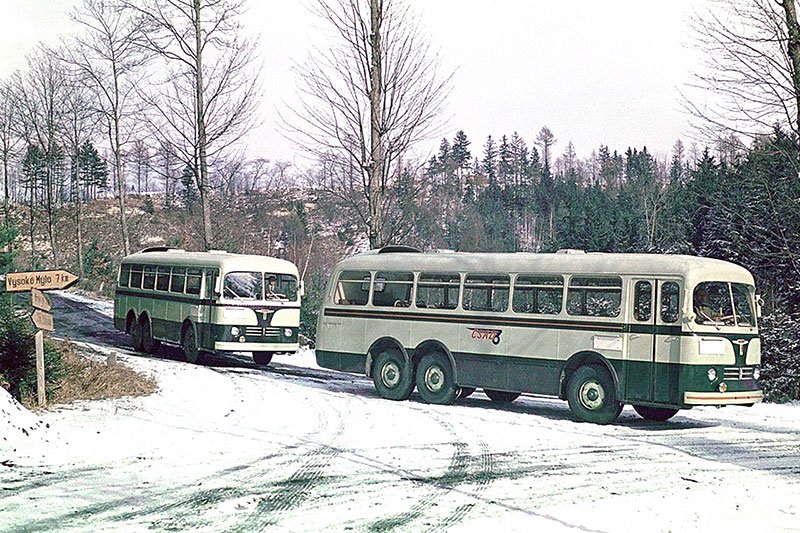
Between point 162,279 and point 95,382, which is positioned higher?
point 162,279

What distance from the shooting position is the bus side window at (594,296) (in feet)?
49.4

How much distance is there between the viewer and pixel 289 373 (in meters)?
22.2

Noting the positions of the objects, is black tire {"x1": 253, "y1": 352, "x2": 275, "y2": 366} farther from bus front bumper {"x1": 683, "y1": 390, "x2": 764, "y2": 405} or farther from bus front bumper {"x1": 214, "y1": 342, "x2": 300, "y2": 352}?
bus front bumper {"x1": 683, "y1": 390, "x2": 764, "y2": 405}

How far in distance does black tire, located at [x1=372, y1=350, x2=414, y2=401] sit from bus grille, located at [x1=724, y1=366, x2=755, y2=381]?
5700mm

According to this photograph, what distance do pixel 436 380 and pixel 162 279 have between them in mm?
11230

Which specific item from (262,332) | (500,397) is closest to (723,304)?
(500,397)

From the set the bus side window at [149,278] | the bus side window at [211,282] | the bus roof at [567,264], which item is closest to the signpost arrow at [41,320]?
the bus roof at [567,264]

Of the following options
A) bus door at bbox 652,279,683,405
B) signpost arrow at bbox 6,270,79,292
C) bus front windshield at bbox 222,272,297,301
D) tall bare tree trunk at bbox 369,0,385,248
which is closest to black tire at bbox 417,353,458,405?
bus door at bbox 652,279,683,405

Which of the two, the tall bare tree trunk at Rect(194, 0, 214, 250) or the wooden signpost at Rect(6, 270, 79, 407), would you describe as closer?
the wooden signpost at Rect(6, 270, 79, 407)

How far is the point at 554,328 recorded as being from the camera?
15.7 m

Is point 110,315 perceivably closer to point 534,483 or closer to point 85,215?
point 534,483

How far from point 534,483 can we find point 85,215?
9291 cm

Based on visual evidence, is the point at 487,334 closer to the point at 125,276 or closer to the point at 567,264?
the point at 567,264

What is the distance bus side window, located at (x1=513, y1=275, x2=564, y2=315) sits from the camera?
15812 mm
